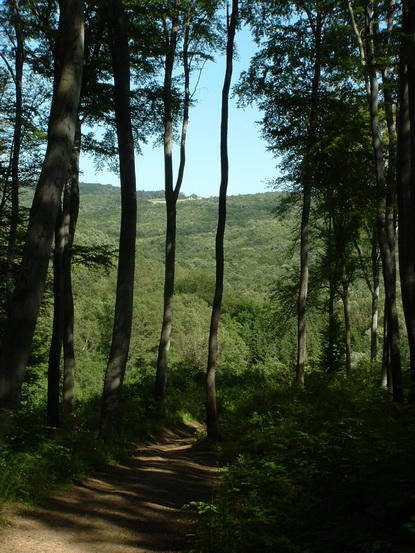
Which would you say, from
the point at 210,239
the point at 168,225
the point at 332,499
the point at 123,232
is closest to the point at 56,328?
the point at 123,232

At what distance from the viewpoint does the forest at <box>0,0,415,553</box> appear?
176 inches

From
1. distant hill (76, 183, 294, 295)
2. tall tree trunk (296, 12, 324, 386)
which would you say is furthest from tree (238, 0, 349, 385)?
distant hill (76, 183, 294, 295)

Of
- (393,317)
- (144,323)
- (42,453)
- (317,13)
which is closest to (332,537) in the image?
(42,453)

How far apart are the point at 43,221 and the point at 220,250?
6863 millimetres

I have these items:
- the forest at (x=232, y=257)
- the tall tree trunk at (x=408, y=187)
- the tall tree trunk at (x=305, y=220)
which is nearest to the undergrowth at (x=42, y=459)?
the forest at (x=232, y=257)

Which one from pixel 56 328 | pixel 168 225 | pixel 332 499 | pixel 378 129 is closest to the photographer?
pixel 332 499

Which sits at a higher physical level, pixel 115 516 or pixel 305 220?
pixel 305 220

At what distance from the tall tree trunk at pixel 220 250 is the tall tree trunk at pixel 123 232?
3.11 metres

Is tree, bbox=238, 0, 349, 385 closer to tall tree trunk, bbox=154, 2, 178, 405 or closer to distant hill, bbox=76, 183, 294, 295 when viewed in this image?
tall tree trunk, bbox=154, 2, 178, 405

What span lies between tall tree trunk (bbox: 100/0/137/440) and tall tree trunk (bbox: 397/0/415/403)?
4849 millimetres

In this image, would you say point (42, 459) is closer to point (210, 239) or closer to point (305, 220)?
point (305, 220)

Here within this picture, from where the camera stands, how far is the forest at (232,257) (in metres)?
4.47

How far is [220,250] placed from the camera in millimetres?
12219

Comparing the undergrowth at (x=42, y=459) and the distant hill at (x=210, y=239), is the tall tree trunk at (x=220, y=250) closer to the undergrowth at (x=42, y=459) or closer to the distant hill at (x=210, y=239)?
the undergrowth at (x=42, y=459)
